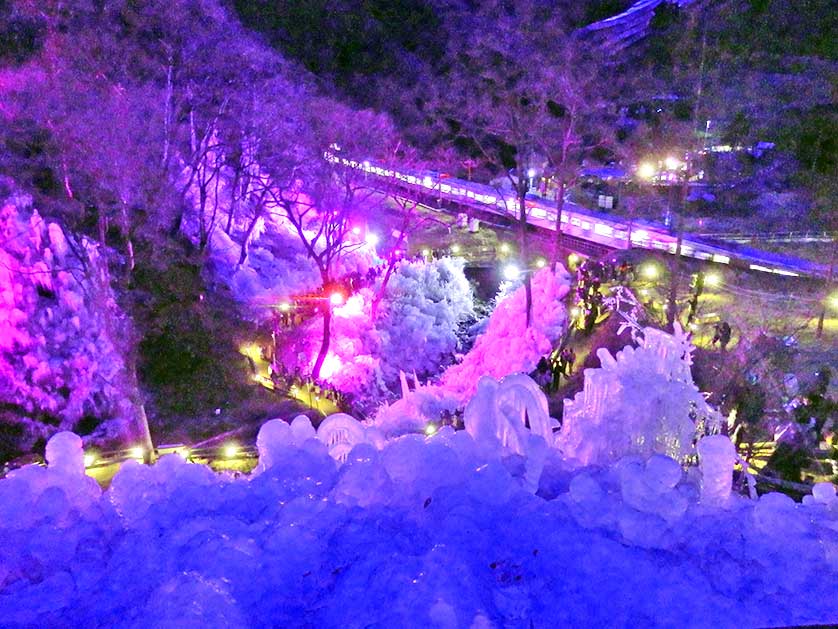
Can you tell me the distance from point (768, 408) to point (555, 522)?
8.36m

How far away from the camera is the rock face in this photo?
1333 centimetres

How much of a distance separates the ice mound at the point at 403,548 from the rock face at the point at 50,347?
1064 cm

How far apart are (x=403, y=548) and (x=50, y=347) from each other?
13894mm

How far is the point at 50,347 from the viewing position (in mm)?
14031

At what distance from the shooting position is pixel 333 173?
19562mm

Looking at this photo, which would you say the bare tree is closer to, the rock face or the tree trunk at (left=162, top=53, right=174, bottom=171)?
the tree trunk at (left=162, top=53, right=174, bottom=171)

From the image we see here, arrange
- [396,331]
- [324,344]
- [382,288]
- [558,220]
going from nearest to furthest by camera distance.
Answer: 1. [324,344]
2. [558,220]
3. [396,331]
4. [382,288]

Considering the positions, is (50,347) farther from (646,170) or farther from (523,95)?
(646,170)

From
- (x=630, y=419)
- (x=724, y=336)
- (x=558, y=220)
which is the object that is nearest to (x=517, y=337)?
(x=558, y=220)

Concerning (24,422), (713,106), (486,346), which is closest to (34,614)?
(24,422)

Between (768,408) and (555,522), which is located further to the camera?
(768,408)

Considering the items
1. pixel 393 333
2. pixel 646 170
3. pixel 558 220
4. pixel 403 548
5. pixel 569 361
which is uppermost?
pixel 646 170

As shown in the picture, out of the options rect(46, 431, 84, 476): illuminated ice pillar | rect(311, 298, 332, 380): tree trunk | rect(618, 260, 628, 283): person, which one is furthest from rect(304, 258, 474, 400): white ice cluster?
rect(46, 431, 84, 476): illuminated ice pillar

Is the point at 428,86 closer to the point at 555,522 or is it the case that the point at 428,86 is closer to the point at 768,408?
the point at 768,408
